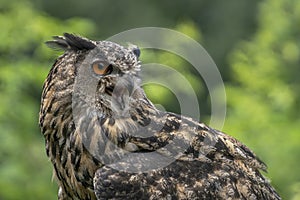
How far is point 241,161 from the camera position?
20.2ft

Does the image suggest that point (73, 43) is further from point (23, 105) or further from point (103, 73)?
point (23, 105)

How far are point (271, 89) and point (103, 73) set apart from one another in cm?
614

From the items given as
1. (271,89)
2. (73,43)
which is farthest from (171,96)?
(73,43)

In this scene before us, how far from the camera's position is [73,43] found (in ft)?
20.5

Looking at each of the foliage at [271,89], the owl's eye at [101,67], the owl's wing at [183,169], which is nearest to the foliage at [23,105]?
the foliage at [271,89]

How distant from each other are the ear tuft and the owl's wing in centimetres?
69

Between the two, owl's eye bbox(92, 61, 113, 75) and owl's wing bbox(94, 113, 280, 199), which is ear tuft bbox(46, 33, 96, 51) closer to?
owl's eye bbox(92, 61, 113, 75)

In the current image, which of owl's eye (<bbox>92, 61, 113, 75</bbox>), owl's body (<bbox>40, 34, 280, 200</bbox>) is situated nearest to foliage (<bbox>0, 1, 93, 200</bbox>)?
owl's body (<bbox>40, 34, 280, 200</bbox>)

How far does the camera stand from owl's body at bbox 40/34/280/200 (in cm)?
589

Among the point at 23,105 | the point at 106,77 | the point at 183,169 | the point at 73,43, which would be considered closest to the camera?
the point at 183,169

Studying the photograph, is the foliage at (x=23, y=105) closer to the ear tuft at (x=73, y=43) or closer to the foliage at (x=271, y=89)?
the foliage at (x=271, y=89)

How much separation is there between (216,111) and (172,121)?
2980mm

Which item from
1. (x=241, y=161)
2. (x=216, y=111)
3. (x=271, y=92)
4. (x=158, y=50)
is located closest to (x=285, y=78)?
(x=271, y=92)

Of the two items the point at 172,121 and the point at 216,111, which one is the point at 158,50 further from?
the point at 172,121
